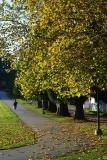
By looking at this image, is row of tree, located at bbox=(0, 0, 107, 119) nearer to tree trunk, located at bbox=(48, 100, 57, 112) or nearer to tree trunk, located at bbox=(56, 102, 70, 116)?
tree trunk, located at bbox=(56, 102, 70, 116)

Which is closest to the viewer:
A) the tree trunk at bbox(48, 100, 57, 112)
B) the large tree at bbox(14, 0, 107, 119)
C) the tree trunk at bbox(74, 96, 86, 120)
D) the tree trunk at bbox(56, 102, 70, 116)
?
the large tree at bbox(14, 0, 107, 119)

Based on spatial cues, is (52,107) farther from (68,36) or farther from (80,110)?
(68,36)

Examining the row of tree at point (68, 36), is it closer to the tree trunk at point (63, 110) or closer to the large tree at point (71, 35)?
the large tree at point (71, 35)

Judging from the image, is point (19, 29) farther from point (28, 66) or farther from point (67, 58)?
point (67, 58)

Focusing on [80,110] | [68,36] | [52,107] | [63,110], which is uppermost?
[68,36]

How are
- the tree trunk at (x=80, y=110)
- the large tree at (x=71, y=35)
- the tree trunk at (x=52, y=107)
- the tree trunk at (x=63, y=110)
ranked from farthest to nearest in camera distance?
the tree trunk at (x=52, y=107) < the tree trunk at (x=63, y=110) < the tree trunk at (x=80, y=110) < the large tree at (x=71, y=35)

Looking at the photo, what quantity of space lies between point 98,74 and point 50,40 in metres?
2.99

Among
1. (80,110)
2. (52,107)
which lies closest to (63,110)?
(80,110)

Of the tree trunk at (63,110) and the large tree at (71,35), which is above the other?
the large tree at (71,35)

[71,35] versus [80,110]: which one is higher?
[71,35]

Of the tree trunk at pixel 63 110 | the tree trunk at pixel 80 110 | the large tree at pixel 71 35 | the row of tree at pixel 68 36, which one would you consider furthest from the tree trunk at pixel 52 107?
the large tree at pixel 71 35

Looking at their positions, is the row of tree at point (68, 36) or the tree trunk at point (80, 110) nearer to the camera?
the row of tree at point (68, 36)

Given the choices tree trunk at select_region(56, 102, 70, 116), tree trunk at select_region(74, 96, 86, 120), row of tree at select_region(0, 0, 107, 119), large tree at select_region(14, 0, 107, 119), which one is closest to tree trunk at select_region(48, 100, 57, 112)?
A: tree trunk at select_region(56, 102, 70, 116)

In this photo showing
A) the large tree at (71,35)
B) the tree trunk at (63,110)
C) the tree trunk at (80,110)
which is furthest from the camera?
the tree trunk at (63,110)
